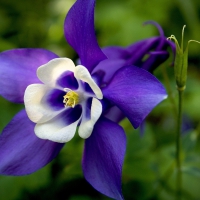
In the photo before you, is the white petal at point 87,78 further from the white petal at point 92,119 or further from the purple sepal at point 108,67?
the purple sepal at point 108,67

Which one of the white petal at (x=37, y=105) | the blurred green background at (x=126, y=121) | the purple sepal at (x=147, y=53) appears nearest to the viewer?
the white petal at (x=37, y=105)

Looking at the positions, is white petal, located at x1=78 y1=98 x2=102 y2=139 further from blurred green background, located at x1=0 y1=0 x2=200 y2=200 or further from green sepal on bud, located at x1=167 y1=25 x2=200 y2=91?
blurred green background, located at x1=0 y1=0 x2=200 y2=200

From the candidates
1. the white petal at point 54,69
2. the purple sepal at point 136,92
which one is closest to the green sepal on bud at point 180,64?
the purple sepal at point 136,92

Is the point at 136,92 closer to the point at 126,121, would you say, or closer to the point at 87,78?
the point at 87,78

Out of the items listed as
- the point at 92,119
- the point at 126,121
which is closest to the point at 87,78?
the point at 92,119

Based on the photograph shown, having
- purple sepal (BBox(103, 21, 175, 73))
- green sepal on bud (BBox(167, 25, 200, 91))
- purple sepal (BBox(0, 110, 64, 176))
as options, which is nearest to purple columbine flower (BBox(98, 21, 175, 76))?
purple sepal (BBox(103, 21, 175, 73))

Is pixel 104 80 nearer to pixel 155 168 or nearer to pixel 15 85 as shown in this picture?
pixel 15 85

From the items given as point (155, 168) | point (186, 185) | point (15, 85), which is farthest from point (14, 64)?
point (186, 185)
